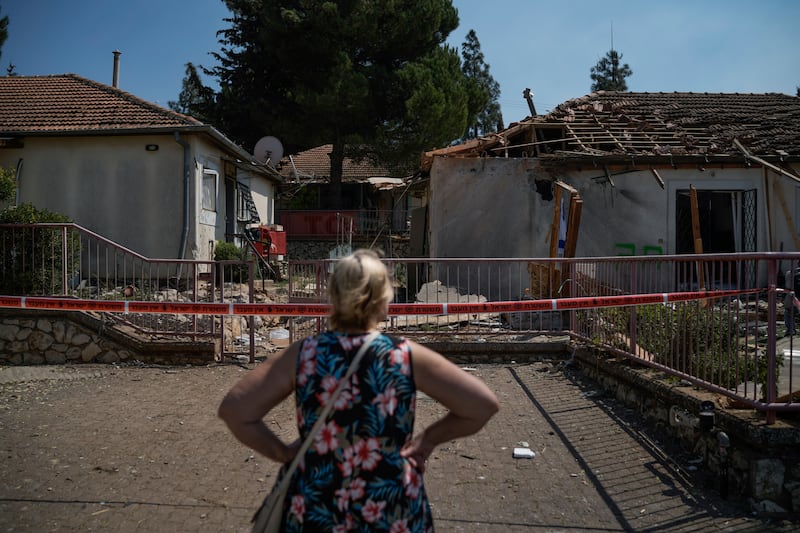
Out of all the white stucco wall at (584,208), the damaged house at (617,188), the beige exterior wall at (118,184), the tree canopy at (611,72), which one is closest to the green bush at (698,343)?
the damaged house at (617,188)

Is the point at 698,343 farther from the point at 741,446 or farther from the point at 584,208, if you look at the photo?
the point at 584,208

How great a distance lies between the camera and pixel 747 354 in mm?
4773

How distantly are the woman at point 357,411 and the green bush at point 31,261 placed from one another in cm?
889

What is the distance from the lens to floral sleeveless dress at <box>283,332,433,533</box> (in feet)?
7.18

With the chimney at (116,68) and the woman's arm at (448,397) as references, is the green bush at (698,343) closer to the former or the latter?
the woman's arm at (448,397)

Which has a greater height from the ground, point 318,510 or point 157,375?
point 318,510

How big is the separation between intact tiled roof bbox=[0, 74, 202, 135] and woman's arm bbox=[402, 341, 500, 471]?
566 inches

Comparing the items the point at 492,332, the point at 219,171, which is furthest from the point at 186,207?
the point at 492,332

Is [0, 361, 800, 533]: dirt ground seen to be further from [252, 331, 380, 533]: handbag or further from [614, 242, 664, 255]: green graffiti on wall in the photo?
[614, 242, 664, 255]: green graffiti on wall

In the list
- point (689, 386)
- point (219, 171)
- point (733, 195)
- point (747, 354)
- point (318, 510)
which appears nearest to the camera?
point (318, 510)

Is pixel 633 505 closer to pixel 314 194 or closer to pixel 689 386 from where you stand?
pixel 689 386


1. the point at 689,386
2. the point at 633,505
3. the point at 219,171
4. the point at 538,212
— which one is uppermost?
the point at 219,171

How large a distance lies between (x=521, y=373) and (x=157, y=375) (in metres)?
Answer: 4.94

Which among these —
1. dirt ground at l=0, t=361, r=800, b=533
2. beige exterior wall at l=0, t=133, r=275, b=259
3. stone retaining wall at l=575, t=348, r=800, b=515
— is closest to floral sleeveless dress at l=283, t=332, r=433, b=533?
dirt ground at l=0, t=361, r=800, b=533
